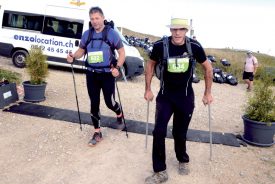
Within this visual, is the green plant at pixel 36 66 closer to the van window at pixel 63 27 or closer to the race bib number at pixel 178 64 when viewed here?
the van window at pixel 63 27

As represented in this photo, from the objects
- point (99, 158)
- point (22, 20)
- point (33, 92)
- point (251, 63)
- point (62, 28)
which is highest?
point (22, 20)

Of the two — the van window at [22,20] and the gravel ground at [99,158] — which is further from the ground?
the van window at [22,20]

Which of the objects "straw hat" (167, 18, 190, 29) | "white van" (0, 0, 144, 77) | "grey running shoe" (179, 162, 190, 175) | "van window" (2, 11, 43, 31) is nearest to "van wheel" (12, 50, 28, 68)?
"white van" (0, 0, 144, 77)

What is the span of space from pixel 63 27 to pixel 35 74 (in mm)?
4791

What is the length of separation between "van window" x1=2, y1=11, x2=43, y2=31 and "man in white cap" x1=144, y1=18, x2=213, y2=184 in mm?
9109

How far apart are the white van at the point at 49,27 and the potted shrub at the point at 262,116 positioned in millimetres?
6639

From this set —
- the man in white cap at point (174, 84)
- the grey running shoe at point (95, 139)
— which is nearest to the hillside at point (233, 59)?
the grey running shoe at point (95, 139)

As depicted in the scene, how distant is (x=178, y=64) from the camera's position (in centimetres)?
432

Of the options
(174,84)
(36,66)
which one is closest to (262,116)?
(174,84)

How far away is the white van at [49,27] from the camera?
1230 cm

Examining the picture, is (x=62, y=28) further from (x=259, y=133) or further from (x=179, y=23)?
(x=179, y=23)

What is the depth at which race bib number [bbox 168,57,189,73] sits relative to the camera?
4.32 metres

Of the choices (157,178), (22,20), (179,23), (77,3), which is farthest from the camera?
(22,20)

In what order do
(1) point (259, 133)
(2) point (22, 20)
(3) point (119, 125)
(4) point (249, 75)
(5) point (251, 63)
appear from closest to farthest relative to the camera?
(1) point (259, 133) < (3) point (119, 125) < (2) point (22, 20) < (5) point (251, 63) < (4) point (249, 75)
